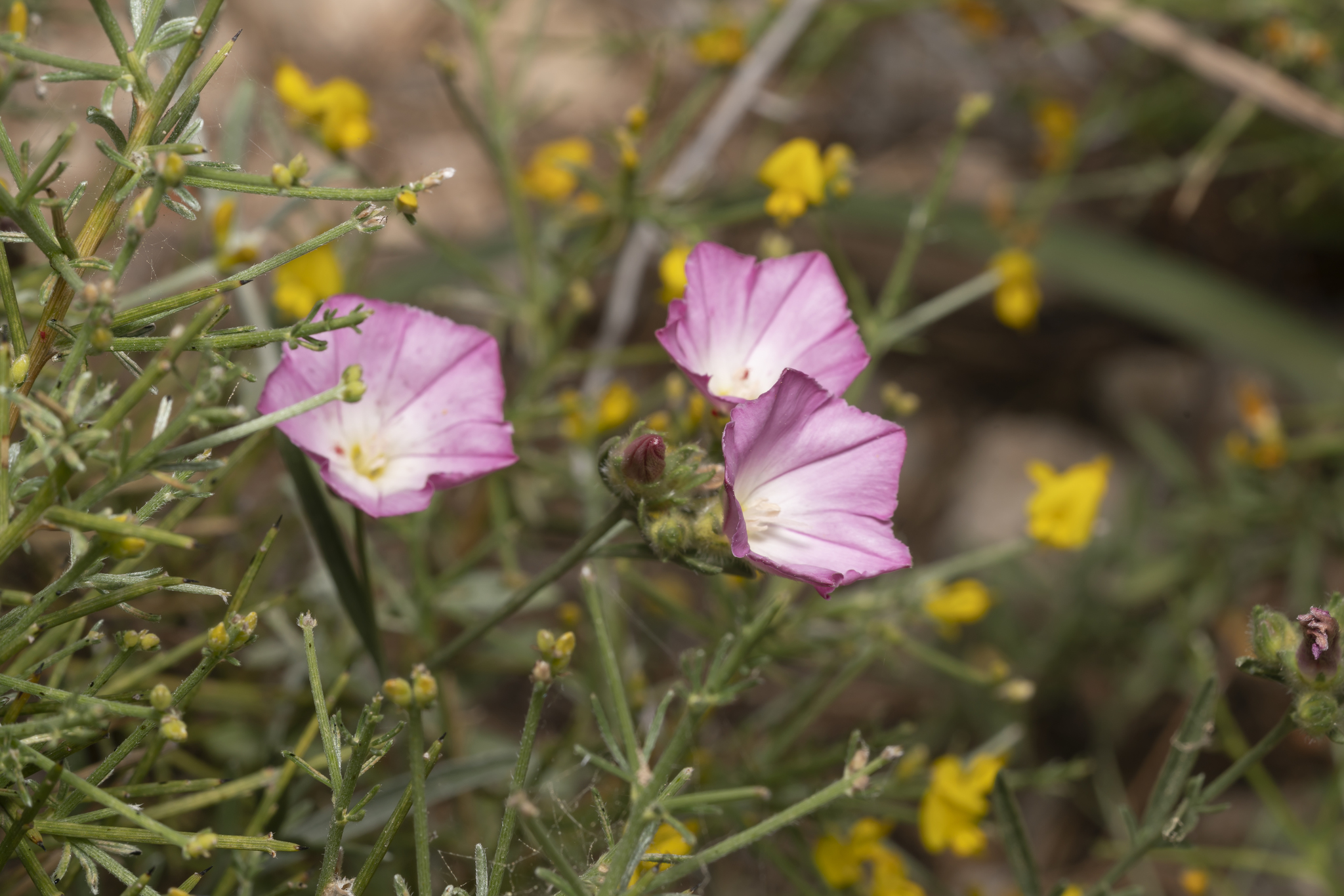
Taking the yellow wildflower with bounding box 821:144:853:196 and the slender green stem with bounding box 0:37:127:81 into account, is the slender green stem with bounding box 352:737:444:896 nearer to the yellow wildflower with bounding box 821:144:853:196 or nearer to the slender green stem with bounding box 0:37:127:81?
the slender green stem with bounding box 0:37:127:81

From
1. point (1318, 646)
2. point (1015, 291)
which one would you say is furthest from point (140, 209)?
point (1015, 291)

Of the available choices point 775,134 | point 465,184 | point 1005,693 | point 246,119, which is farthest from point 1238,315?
point 246,119

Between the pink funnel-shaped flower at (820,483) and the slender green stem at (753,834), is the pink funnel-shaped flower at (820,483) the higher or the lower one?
the higher one

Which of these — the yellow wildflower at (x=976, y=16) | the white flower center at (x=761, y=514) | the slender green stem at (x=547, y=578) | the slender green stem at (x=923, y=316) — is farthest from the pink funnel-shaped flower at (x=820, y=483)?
the yellow wildflower at (x=976, y=16)

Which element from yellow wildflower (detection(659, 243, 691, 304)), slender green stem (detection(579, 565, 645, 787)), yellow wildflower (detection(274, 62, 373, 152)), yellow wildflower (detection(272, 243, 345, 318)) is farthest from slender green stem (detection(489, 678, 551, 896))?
yellow wildflower (detection(274, 62, 373, 152))

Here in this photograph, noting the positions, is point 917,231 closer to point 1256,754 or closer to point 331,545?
point 1256,754

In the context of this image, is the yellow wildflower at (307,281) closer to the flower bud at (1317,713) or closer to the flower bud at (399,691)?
the flower bud at (399,691)

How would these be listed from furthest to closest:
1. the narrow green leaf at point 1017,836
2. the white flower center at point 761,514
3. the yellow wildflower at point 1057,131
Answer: the yellow wildflower at point 1057,131 → the narrow green leaf at point 1017,836 → the white flower center at point 761,514
